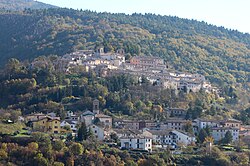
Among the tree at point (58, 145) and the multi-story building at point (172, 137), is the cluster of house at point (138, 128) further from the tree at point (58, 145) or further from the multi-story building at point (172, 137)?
the tree at point (58, 145)

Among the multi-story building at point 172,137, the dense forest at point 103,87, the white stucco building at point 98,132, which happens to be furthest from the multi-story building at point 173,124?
the white stucco building at point 98,132

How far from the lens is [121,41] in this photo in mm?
93750

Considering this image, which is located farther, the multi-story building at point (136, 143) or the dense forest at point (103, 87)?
the multi-story building at point (136, 143)

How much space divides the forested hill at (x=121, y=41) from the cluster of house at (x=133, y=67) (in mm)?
4534

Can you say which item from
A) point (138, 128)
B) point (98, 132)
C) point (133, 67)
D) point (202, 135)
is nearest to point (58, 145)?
point (98, 132)

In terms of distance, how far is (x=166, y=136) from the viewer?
55.2m

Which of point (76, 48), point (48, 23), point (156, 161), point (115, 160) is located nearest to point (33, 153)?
point (115, 160)

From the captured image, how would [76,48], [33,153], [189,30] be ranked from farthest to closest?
[189,30] → [76,48] → [33,153]

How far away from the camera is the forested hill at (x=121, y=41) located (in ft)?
314

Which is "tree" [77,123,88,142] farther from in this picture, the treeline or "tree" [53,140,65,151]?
the treeline

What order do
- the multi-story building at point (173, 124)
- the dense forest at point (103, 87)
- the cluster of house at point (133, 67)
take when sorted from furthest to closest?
the cluster of house at point (133, 67) < the multi-story building at point (173, 124) < the dense forest at point (103, 87)

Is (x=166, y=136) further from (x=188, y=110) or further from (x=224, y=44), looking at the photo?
(x=224, y=44)

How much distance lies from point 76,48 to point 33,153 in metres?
46.9

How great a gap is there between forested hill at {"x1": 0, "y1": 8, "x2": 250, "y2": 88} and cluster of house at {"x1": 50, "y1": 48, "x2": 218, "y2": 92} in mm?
4534
